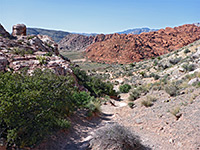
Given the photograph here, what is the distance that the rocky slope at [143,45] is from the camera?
67.9 metres

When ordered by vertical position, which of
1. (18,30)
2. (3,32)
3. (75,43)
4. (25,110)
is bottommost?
(25,110)

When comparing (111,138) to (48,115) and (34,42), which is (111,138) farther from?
(34,42)

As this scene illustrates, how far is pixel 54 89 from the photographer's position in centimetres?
704

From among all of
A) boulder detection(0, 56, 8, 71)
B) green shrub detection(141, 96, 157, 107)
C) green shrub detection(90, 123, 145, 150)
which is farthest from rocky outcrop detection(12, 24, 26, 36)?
green shrub detection(90, 123, 145, 150)

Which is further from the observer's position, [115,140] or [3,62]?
[3,62]

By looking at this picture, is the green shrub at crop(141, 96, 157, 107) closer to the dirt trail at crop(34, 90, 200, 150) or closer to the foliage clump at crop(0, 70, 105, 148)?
the dirt trail at crop(34, 90, 200, 150)

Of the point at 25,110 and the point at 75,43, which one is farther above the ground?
the point at 75,43

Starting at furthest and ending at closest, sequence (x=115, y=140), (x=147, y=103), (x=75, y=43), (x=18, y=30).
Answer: (x=75, y=43) < (x=18, y=30) < (x=147, y=103) < (x=115, y=140)

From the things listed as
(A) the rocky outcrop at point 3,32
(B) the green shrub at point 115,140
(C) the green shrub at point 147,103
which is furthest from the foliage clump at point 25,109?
(A) the rocky outcrop at point 3,32

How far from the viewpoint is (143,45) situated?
75.8 m

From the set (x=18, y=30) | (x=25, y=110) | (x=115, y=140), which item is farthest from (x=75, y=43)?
(x=115, y=140)

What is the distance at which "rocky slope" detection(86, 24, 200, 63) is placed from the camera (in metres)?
67.9

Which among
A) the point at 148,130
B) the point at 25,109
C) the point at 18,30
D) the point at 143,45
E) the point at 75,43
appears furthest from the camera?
the point at 75,43

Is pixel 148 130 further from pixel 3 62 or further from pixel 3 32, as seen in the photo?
pixel 3 32
